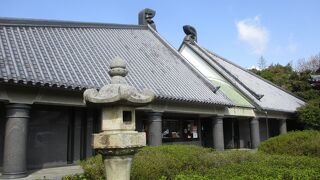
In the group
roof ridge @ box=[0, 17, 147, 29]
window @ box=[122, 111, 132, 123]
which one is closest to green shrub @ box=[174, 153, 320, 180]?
window @ box=[122, 111, 132, 123]

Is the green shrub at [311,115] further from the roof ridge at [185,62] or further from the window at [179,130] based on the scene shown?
→ the window at [179,130]

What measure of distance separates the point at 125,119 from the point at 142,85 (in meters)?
9.14

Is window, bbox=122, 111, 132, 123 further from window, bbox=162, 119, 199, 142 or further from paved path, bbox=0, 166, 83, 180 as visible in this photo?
window, bbox=162, 119, 199, 142

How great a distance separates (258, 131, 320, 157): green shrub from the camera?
14508mm

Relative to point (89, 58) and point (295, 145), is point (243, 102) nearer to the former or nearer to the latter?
point (295, 145)

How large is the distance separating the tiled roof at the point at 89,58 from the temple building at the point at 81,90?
4 cm

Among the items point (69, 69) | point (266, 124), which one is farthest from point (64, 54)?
point (266, 124)

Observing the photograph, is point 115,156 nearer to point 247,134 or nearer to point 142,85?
point 142,85

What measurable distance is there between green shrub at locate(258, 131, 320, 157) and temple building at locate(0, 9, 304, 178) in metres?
4.16

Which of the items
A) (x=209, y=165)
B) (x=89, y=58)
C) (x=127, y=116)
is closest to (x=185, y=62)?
(x=89, y=58)

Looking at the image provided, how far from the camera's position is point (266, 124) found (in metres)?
31.2

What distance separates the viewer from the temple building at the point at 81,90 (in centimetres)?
1180

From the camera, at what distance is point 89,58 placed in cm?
1655

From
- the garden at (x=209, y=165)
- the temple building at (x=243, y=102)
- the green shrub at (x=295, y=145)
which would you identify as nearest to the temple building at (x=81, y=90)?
the temple building at (x=243, y=102)
